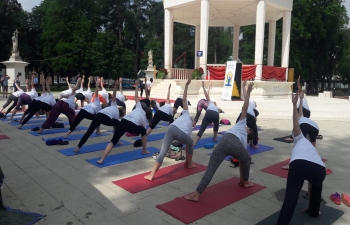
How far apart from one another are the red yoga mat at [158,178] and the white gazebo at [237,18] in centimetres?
1580

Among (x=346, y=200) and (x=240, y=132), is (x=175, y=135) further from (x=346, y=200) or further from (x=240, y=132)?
(x=346, y=200)

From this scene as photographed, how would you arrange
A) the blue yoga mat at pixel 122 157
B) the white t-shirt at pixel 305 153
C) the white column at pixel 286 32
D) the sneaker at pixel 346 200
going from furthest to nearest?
the white column at pixel 286 32
the blue yoga mat at pixel 122 157
the sneaker at pixel 346 200
the white t-shirt at pixel 305 153

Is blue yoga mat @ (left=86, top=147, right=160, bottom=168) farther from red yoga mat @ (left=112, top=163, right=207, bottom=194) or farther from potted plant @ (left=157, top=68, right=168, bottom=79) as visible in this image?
potted plant @ (left=157, top=68, right=168, bottom=79)

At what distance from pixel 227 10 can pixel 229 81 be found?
7.80m

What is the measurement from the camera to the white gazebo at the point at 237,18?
20.5 m

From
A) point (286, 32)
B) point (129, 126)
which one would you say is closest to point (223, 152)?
point (129, 126)

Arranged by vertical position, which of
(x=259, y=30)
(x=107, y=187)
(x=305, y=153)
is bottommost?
(x=107, y=187)

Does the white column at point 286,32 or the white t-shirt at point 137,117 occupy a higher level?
the white column at point 286,32

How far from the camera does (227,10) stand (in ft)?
77.2

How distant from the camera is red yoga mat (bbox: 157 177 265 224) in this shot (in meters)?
3.77

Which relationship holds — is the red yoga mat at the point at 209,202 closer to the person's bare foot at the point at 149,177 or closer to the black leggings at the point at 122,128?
the person's bare foot at the point at 149,177

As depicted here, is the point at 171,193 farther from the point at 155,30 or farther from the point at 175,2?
the point at 155,30

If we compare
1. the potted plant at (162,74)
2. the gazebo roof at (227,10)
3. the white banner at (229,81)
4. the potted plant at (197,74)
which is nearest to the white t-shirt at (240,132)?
the white banner at (229,81)

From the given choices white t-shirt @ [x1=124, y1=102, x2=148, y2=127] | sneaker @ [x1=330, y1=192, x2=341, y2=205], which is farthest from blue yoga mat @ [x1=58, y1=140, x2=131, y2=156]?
sneaker @ [x1=330, y1=192, x2=341, y2=205]
